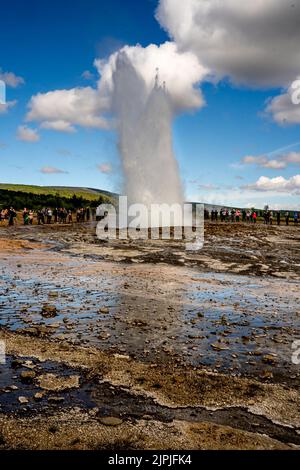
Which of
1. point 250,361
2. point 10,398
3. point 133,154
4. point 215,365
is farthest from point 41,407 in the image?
point 133,154

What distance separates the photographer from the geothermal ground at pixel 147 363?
13.9 ft

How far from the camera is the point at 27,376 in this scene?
5.46 m

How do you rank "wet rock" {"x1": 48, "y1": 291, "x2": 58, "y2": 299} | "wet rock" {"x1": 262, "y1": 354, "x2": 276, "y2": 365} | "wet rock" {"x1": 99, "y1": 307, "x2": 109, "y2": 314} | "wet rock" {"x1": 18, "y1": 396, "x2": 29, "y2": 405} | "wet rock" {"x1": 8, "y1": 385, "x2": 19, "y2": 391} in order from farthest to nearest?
"wet rock" {"x1": 48, "y1": 291, "x2": 58, "y2": 299}
"wet rock" {"x1": 99, "y1": 307, "x2": 109, "y2": 314}
"wet rock" {"x1": 262, "y1": 354, "x2": 276, "y2": 365}
"wet rock" {"x1": 8, "y1": 385, "x2": 19, "y2": 391}
"wet rock" {"x1": 18, "y1": 396, "x2": 29, "y2": 405}

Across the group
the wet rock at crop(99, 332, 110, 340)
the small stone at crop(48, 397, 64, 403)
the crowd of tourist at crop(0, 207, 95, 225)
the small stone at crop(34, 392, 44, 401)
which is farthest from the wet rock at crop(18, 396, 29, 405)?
the crowd of tourist at crop(0, 207, 95, 225)

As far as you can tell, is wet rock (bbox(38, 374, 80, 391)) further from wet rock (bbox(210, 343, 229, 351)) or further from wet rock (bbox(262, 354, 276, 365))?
wet rock (bbox(262, 354, 276, 365))

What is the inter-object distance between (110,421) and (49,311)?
199 inches

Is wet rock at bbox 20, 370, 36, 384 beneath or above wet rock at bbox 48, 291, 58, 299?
beneath

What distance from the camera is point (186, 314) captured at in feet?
30.8

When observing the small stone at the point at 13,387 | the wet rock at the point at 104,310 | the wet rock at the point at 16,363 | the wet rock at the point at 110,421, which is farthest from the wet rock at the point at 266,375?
the wet rock at the point at 104,310

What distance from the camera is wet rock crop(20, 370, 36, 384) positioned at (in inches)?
211

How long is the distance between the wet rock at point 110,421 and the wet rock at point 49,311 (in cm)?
462

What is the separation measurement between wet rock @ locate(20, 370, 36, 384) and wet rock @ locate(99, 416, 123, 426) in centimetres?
143

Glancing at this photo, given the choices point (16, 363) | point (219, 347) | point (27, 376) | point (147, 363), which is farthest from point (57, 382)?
point (219, 347)

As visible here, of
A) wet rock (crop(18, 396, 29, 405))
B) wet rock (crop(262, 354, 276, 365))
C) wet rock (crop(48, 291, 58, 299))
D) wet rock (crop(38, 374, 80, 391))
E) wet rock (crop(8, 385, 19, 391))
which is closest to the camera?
wet rock (crop(18, 396, 29, 405))
